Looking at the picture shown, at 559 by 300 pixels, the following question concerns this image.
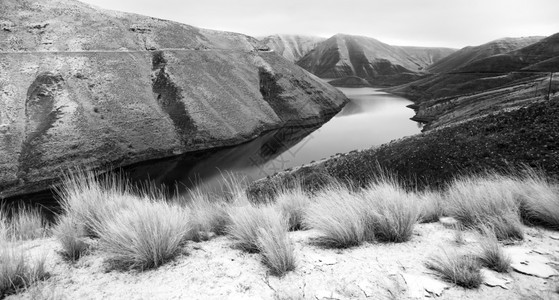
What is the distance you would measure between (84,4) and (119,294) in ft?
222

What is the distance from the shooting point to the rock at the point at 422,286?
3520mm

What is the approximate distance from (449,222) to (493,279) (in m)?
2.33

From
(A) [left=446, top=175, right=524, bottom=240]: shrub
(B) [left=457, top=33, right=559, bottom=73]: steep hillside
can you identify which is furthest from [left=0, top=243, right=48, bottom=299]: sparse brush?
(B) [left=457, top=33, right=559, bottom=73]: steep hillside

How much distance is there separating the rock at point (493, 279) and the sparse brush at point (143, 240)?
13.2ft

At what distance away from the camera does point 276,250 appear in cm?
407

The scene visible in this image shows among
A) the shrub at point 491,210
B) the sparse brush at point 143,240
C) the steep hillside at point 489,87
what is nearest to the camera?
the sparse brush at point 143,240

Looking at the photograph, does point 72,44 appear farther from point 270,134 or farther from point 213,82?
point 270,134

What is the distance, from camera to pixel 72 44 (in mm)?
46125

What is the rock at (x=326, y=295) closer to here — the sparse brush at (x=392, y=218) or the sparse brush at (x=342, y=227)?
the sparse brush at (x=342, y=227)

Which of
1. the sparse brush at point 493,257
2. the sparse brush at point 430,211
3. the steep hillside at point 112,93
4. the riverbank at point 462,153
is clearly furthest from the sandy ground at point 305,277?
the steep hillside at point 112,93

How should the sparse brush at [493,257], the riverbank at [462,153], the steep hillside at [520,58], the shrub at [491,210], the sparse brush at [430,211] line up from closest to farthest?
the sparse brush at [493,257], the shrub at [491,210], the sparse brush at [430,211], the riverbank at [462,153], the steep hillside at [520,58]

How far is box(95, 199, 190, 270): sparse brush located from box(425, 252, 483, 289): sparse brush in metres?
3.55

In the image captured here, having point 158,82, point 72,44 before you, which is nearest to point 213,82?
point 158,82

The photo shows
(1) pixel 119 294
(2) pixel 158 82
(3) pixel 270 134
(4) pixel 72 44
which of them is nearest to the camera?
(1) pixel 119 294
